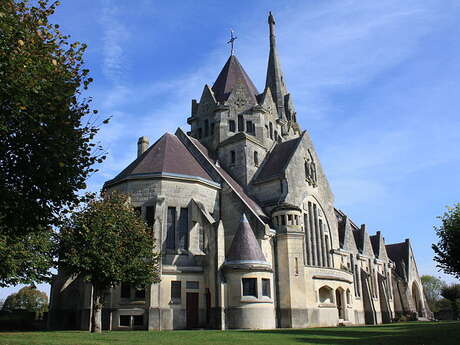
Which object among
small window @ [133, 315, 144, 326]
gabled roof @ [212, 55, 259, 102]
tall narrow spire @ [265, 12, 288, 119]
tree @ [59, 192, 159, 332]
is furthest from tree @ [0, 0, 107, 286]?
tall narrow spire @ [265, 12, 288, 119]

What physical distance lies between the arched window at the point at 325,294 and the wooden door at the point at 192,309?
467 inches

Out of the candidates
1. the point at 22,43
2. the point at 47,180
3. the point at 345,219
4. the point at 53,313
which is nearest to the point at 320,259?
the point at 345,219

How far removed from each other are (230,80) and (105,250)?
97.8ft

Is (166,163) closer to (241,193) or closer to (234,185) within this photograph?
(234,185)

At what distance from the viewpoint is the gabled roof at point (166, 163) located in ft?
109

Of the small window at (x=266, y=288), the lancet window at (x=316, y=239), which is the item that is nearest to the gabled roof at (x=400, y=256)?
the lancet window at (x=316, y=239)

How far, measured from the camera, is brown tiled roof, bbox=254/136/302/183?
4012 cm

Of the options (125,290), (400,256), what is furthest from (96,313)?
(400,256)

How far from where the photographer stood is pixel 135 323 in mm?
28703

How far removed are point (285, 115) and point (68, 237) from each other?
39.6 m

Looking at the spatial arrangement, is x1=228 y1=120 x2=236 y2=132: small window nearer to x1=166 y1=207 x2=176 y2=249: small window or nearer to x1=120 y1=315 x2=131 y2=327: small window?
x1=166 y1=207 x2=176 y2=249: small window

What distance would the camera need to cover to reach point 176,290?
30.0 metres

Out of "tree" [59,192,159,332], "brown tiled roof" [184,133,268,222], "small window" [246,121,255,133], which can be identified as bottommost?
Answer: "tree" [59,192,159,332]

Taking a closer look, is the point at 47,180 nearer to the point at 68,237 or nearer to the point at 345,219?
the point at 68,237
